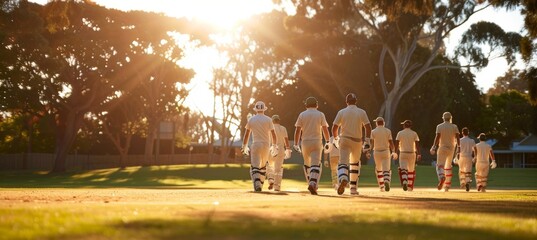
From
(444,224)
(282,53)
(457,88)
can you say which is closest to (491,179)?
(282,53)

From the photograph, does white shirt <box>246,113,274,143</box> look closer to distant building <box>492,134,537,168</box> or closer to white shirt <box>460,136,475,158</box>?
white shirt <box>460,136,475,158</box>

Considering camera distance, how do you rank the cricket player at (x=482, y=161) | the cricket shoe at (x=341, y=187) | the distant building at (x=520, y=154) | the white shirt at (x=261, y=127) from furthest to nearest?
the distant building at (x=520, y=154) < the cricket player at (x=482, y=161) < the white shirt at (x=261, y=127) < the cricket shoe at (x=341, y=187)

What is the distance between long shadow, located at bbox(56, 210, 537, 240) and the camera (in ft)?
25.4

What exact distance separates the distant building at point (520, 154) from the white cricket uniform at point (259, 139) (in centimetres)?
7263

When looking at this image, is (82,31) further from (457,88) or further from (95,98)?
(457,88)

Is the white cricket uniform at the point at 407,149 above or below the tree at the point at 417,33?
below

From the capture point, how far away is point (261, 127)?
72.6 feet

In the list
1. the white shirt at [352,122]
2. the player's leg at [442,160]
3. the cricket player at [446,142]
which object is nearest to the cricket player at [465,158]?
the player's leg at [442,160]

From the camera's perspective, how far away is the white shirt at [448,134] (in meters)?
27.0

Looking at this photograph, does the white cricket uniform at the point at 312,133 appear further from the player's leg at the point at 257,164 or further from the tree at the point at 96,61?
the tree at the point at 96,61

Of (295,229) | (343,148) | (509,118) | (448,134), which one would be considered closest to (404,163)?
(448,134)

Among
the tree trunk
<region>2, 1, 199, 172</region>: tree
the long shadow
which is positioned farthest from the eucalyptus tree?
the long shadow

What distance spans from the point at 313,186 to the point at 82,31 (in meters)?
41.8

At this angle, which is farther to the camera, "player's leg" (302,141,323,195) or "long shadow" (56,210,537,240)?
"player's leg" (302,141,323,195)
